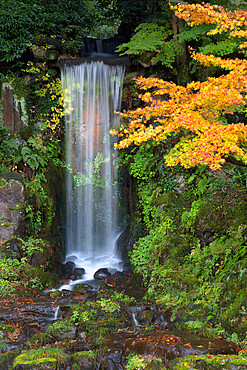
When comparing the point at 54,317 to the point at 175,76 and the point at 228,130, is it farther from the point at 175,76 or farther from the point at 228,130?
the point at 175,76

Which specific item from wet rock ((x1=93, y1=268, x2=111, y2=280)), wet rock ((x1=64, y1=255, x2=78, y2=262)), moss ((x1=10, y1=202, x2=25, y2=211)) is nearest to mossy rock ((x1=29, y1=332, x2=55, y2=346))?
wet rock ((x1=93, y1=268, x2=111, y2=280))

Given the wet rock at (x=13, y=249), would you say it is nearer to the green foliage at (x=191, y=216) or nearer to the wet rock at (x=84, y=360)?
the wet rock at (x=84, y=360)

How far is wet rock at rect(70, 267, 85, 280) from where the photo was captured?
10.6 metres

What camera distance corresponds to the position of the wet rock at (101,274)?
→ 1051 centimetres

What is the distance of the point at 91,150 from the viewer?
46.6 ft

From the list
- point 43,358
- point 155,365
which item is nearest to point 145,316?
point 155,365

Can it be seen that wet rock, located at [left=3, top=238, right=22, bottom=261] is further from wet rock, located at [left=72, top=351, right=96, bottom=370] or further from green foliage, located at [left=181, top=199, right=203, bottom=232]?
green foliage, located at [left=181, top=199, right=203, bottom=232]

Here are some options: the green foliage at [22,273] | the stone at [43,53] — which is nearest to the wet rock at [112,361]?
the green foliage at [22,273]

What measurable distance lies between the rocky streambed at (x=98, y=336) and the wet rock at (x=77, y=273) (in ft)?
3.50

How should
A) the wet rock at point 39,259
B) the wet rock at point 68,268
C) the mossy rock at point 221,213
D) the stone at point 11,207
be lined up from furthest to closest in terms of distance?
the wet rock at point 68,268, the stone at point 11,207, the wet rock at point 39,259, the mossy rock at point 221,213

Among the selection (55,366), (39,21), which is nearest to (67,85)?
(39,21)

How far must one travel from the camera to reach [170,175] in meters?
10.7

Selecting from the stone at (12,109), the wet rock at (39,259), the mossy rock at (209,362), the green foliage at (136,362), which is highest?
the stone at (12,109)

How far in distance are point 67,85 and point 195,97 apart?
895 cm
